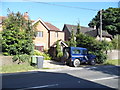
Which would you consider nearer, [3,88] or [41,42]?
[3,88]

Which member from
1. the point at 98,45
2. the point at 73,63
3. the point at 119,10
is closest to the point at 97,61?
the point at 98,45

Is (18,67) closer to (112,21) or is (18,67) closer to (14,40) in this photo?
(14,40)

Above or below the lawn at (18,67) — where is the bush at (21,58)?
above

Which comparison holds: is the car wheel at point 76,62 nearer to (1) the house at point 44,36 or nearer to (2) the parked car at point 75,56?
(2) the parked car at point 75,56

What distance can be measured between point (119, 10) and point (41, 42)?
32674mm

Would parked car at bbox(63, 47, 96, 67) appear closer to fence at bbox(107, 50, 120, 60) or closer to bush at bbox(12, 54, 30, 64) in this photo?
bush at bbox(12, 54, 30, 64)

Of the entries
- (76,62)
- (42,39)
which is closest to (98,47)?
(76,62)

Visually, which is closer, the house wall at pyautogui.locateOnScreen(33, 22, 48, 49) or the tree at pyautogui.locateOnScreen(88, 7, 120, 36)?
the house wall at pyautogui.locateOnScreen(33, 22, 48, 49)

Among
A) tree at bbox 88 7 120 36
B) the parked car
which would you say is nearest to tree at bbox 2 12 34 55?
the parked car

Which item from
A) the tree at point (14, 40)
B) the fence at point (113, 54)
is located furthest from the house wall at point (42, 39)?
the fence at point (113, 54)

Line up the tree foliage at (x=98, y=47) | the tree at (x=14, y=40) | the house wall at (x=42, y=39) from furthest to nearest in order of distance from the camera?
the house wall at (x=42, y=39), the tree foliage at (x=98, y=47), the tree at (x=14, y=40)

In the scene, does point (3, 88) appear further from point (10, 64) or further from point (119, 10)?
point (119, 10)

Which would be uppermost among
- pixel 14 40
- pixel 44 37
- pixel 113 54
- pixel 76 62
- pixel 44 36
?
pixel 44 36

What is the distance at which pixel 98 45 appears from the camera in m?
21.8
